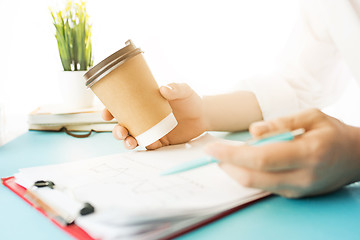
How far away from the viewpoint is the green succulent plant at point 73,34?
110 cm

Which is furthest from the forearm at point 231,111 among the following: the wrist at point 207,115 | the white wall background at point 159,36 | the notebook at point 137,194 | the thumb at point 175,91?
the white wall background at point 159,36

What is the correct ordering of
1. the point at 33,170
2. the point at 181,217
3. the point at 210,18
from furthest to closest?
the point at 210,18
the point at 33,170
the point at 181,217

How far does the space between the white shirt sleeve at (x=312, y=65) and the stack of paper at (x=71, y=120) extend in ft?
1.50

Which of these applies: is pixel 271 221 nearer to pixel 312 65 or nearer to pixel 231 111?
pixel 231 111

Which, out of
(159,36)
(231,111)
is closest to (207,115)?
(231,111)

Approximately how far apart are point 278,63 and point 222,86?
22.3 inches

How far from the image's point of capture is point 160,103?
2.06 feet

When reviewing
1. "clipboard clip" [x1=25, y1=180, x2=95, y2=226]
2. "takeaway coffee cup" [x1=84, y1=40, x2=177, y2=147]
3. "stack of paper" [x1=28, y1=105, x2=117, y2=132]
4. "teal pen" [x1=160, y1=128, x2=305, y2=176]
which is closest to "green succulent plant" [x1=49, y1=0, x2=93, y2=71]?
"stack of paper" [x1=28, y1=105, x2=117, y2=132]

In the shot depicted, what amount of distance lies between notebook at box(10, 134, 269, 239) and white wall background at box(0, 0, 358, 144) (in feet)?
3.69

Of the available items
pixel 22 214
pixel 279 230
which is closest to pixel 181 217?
pixel 279 230

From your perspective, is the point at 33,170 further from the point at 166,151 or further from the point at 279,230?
the point at 279,230

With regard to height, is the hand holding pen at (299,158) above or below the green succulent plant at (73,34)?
below

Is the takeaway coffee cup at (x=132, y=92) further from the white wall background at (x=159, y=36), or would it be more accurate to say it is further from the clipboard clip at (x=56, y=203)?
the white wall background at (x=159, y=36)

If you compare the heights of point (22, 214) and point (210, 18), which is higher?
point (210, 18)
